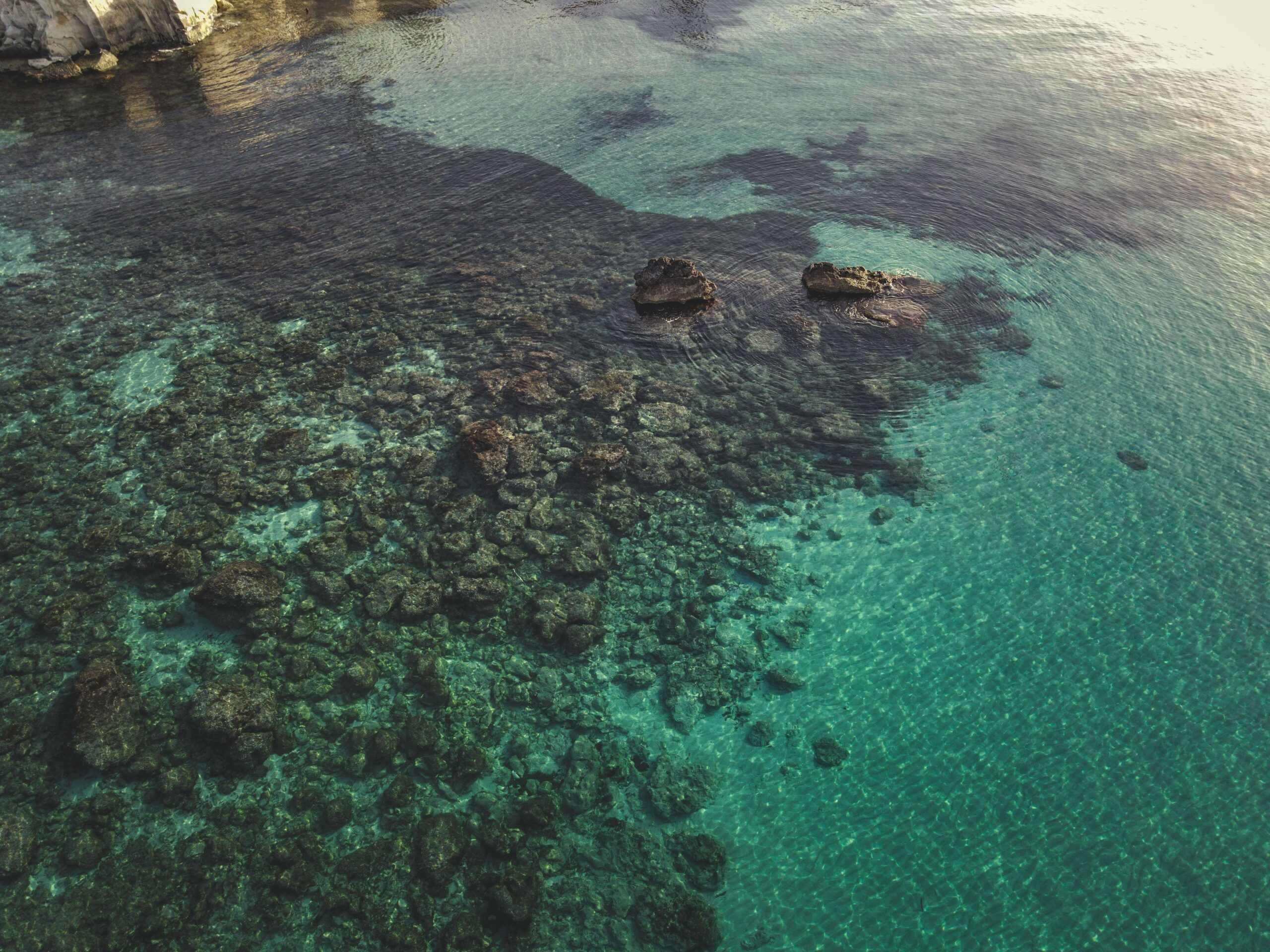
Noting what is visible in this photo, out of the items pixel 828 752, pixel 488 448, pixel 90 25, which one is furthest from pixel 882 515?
pixel 90 25

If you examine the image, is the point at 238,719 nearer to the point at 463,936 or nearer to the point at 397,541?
the point at 397,541

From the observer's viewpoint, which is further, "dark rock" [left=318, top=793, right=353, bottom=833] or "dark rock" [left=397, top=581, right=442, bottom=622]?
"dark rock" [left=397, top=581, right=442, bottom=622]

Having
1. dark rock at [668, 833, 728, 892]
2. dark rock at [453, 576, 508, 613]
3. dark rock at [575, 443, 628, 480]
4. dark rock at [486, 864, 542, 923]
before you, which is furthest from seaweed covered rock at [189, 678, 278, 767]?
dark rock at [575, 443, 628, 480]

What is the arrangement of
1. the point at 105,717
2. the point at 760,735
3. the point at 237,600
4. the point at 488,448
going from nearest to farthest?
1. the point at 105,717
2. the point at 760,735
3. the point at 237,600
4. the point at 488,448

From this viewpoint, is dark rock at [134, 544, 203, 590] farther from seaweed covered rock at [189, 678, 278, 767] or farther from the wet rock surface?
seaweed covered rock at [189, 678, 278, 767]

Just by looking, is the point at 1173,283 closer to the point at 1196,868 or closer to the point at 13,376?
the point at 1196,868

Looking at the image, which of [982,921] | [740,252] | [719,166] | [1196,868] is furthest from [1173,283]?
[982,921]

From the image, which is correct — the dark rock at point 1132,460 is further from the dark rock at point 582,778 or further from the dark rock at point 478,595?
the dark rock at point 478,595
